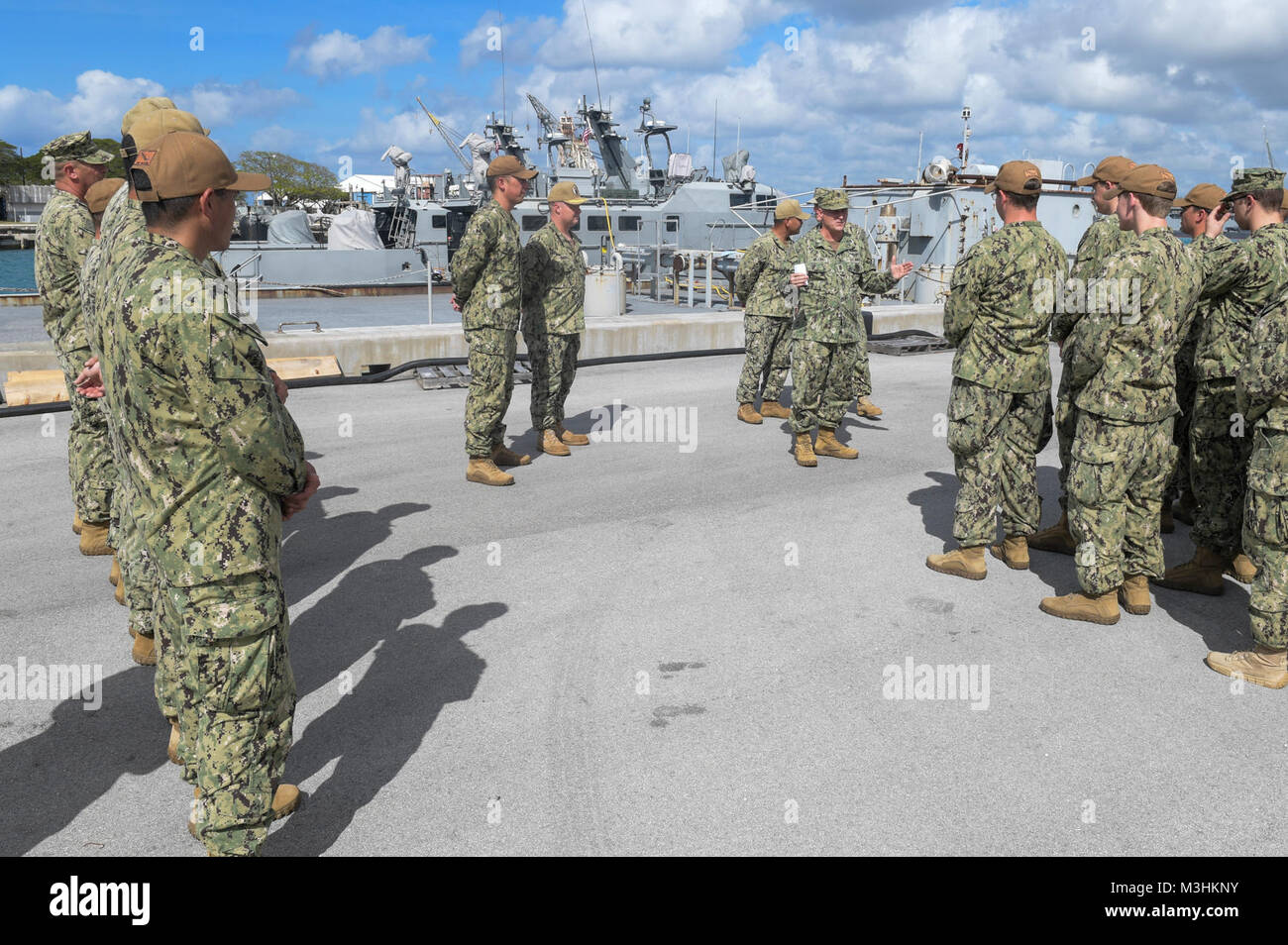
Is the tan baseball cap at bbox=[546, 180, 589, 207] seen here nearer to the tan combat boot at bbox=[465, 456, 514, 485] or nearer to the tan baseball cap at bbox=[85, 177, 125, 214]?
the tan combat boot at bbox=[465, 456, 514, 485]

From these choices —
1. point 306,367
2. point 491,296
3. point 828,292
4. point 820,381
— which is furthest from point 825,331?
point 306,367

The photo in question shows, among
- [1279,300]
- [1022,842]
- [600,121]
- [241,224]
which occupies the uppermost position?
[600,121]

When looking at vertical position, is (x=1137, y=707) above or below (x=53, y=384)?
below

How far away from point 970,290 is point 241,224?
2702 centimetres

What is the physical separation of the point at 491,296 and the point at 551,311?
915 mm

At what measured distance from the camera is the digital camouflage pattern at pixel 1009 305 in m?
4.72

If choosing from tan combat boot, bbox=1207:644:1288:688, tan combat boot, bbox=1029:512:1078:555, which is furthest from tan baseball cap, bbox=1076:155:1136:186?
tan combat boot, bbox=1207:644:1288:688

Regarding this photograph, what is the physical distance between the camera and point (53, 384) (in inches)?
329

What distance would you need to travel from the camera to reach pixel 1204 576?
4.83 m

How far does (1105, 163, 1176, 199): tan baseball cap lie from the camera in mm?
4035

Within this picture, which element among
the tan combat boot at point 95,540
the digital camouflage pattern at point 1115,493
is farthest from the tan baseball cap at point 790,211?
the tan combat boot at point 95,540

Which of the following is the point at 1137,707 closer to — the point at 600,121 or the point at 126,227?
the point at 126,227

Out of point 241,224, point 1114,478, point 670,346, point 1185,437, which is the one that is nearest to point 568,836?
point 1114,478

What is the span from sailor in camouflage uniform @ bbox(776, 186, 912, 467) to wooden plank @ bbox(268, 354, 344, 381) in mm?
5574
